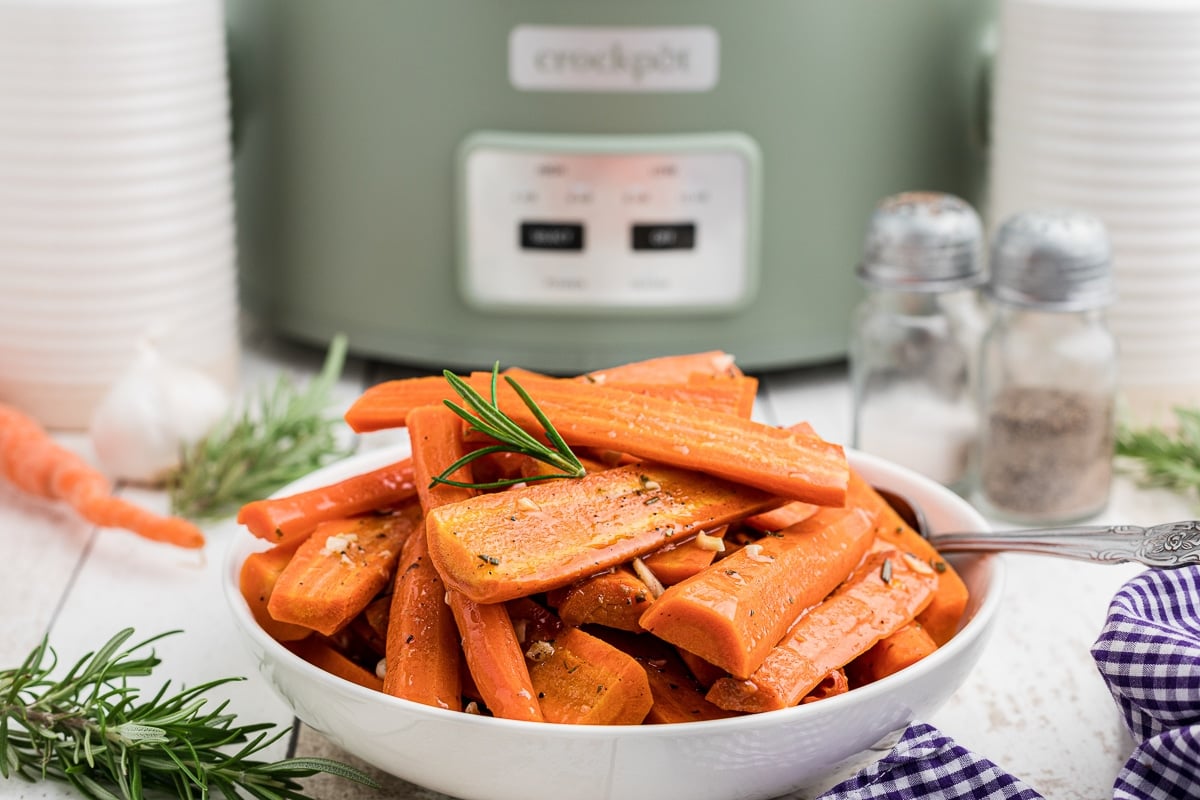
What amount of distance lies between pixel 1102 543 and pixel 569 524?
306mm

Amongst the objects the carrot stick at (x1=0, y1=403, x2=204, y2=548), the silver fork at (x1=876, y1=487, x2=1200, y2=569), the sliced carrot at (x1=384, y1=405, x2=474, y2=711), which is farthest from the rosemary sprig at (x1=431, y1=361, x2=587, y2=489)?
the carrot stick at (x1=0, y1=403, x2=204, y2=548)

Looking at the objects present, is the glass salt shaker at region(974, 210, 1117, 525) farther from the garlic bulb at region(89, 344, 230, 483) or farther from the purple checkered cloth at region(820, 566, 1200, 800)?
the garlic bulb at region(89, 344, 230, 483)

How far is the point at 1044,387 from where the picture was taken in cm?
110

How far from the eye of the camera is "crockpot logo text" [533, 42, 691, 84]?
1184 millimetres

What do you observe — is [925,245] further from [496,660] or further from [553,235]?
[496,660]

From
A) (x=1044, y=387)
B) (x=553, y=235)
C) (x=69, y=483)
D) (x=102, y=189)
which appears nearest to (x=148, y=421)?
(x=69, y=483)

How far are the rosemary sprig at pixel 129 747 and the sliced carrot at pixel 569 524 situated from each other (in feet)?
0.43

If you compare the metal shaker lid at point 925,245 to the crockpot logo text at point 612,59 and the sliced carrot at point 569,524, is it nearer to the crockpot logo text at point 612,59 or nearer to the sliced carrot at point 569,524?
the crockpot logo text at point 612,59

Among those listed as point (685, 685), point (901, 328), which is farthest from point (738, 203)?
point (685, 685)

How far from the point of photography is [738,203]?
124cm

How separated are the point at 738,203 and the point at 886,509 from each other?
0.50 meters

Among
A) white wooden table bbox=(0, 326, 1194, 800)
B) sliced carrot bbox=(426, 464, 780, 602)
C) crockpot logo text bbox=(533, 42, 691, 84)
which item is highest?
crockpot logo text bbox=(533, 42, 691, 84)

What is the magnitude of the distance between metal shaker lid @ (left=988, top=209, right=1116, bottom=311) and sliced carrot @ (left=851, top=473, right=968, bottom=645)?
12.2 inches

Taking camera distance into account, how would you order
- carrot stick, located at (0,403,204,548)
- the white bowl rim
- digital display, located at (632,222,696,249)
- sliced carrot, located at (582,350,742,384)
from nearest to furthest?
the white bowl rim → sliced carrot, located at (582,350,742,384) → carrot stick, located at (0,403,204,548) → digital display, located at (632,222,696,249)
